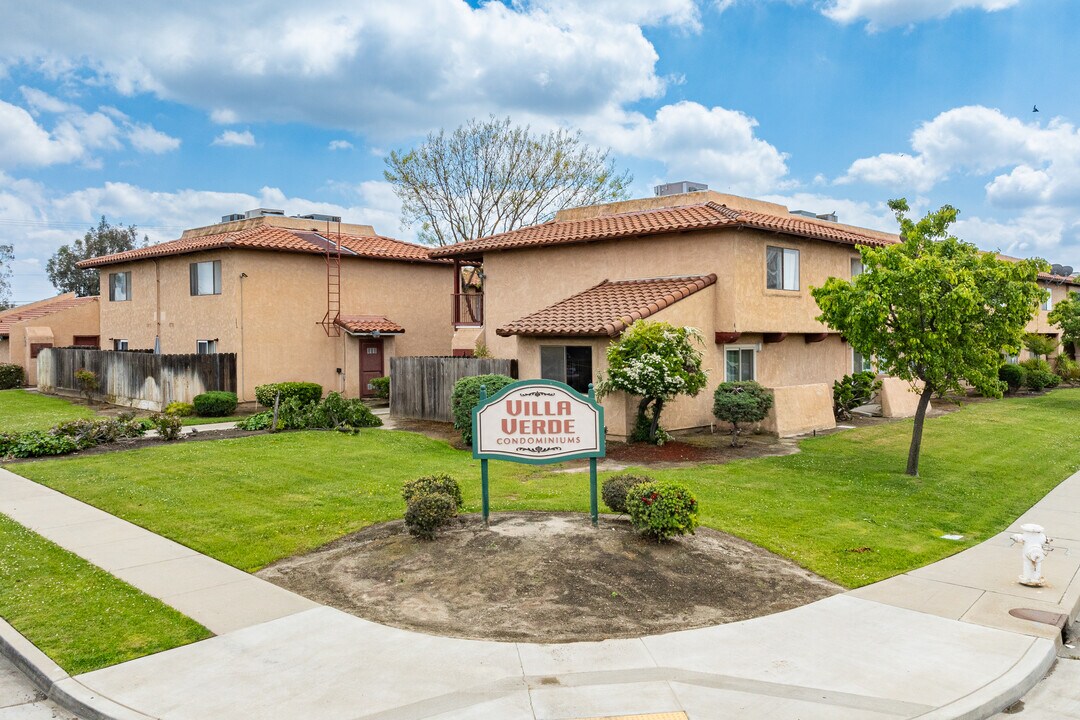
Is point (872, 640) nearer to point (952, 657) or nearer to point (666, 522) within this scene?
point (952, 657)

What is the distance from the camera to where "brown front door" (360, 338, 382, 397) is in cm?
2786

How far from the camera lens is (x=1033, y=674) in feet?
20.5

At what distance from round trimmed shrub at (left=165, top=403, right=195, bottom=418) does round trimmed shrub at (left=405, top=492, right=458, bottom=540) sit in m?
16.4

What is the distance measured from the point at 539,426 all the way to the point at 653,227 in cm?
1164

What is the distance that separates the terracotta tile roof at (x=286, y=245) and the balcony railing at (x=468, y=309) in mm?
1930

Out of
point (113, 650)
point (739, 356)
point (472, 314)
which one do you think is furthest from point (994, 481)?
point (472, 314)

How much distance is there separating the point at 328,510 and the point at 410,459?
4.53 m

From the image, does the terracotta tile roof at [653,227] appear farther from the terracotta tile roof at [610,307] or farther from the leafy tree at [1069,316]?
the leafy tree at [1069,316]

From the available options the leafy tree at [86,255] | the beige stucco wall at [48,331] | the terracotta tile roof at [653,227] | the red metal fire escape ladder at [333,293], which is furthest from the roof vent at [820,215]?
the leafy tree at [86,255]

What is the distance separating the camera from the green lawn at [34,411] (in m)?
21.6

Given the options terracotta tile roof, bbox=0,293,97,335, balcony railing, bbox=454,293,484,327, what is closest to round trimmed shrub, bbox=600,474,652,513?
balcony railing, bbox=454,293,484,327

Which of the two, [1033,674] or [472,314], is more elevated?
[472,314]

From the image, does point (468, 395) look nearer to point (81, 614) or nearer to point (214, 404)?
point (214, 404)

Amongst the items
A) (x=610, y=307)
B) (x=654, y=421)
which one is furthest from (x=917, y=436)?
(x=610, y=307)
